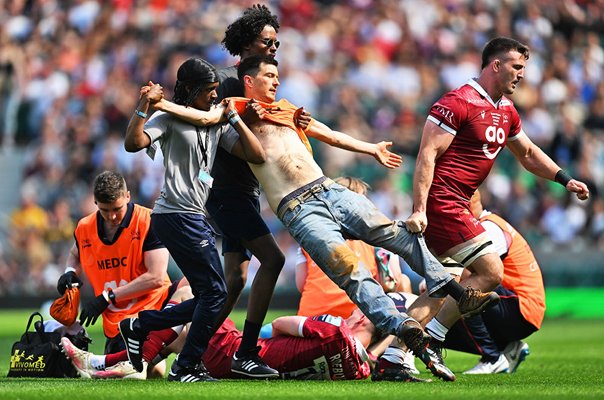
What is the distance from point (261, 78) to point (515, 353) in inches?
142

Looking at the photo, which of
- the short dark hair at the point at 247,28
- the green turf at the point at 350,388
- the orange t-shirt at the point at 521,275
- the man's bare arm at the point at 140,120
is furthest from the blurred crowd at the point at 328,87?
the man's bare arm at the point at 140,120

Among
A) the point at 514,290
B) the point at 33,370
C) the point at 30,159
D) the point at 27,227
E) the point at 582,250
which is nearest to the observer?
the point at 33,370

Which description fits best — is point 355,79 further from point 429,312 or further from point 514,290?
point 429,312

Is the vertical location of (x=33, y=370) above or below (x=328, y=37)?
below

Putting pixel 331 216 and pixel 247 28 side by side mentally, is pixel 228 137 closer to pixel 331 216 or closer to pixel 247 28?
pixel 331 216

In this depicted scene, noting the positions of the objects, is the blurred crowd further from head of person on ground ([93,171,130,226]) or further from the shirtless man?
the shirtless man

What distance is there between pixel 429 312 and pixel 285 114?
182 centimetres

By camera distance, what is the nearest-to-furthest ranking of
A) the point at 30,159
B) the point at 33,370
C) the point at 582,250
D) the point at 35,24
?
1. the point at 33,370
2. the point at 582,250
3. the point at 30,159
4. the point at 35,24

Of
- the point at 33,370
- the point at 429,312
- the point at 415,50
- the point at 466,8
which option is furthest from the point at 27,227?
the point at 429,312

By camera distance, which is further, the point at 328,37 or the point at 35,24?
the point at 35,24

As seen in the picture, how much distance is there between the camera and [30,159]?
23562 millimetres

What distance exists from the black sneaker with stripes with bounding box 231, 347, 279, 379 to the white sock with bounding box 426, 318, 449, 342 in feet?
3.91

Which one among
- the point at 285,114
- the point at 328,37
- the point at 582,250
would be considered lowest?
the point at 582,250

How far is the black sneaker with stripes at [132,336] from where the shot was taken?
862 centimetres
